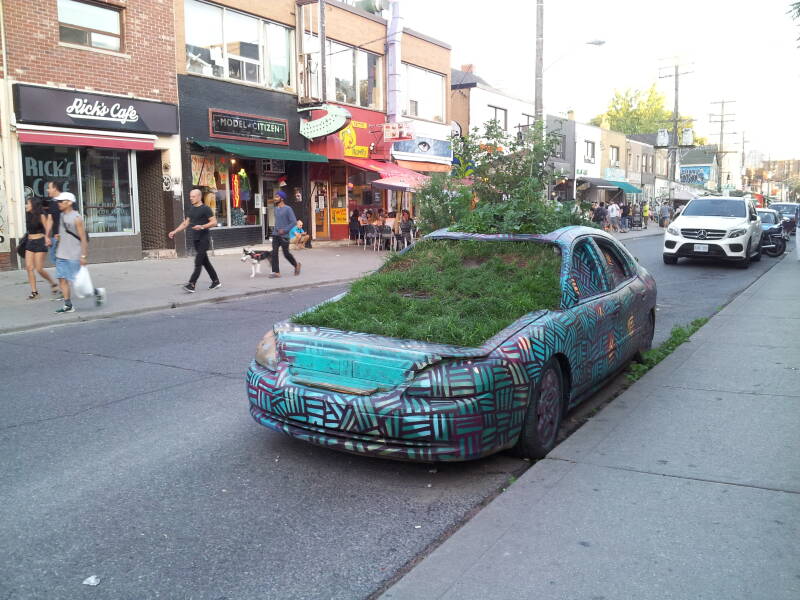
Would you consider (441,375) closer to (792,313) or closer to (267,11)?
(792,313)

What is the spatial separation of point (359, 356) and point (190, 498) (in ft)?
3.98

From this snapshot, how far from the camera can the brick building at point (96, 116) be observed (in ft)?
48.4

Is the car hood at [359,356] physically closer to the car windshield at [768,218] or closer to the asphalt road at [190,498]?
the asphalt road at [190,498]

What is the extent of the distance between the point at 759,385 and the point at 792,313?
15.4ft

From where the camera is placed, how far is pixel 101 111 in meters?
16.1

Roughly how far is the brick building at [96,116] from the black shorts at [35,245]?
169 inches

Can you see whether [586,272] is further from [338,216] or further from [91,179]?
[338,216]

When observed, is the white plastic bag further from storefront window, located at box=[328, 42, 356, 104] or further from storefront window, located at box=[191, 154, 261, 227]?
storefront window, located at box=[328, 42, 356, 104]

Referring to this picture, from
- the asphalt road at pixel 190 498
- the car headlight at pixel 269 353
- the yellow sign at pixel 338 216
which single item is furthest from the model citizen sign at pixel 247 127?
the car headlight at pixel 269 353

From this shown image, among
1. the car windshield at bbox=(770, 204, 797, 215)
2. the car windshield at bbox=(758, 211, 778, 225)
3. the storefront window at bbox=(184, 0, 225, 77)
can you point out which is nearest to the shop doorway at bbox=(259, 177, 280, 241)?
the storefront window at bbox=(184, 0, 225, 77)

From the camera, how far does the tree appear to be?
76938mm

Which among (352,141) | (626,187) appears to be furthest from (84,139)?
(626,187)

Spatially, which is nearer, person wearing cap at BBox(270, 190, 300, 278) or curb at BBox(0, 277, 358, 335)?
curb at BBox(0, 277, 358, 335)

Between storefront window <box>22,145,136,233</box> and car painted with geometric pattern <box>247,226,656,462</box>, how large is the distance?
1336 cm
